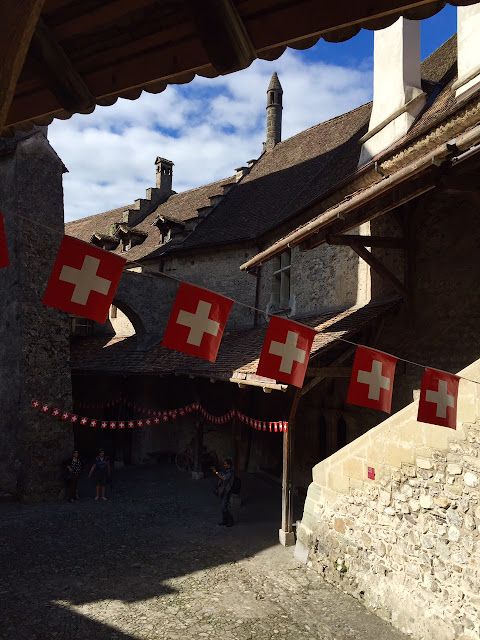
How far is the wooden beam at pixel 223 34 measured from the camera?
194cm

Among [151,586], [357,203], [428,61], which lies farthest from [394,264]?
[151,586]

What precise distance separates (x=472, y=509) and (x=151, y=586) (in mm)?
4706

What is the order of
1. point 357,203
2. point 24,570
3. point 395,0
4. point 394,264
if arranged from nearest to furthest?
1. point 395,0
2. point 357,203
3. point 24,570
4. point 394,264

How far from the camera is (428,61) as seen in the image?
41.1 feet

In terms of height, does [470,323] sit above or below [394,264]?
below

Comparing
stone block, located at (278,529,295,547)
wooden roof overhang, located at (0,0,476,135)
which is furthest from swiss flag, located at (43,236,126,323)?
stone block, located at (278,529,295,547)

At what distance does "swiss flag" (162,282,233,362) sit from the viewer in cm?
509

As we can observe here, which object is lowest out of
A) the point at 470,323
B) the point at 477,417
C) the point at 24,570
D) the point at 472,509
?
the point at 24,570

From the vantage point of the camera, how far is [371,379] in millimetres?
6254

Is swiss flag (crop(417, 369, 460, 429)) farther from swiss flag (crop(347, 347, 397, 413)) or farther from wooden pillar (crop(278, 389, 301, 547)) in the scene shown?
wooden pillar (crop(278, 389, 301, 547))

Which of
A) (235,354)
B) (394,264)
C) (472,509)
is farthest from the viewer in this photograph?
(235,354)

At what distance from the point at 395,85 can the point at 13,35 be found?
10.6 m

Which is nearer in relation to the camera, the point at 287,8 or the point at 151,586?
the point at 287,8

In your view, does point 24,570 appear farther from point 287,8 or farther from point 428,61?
point 428,61
